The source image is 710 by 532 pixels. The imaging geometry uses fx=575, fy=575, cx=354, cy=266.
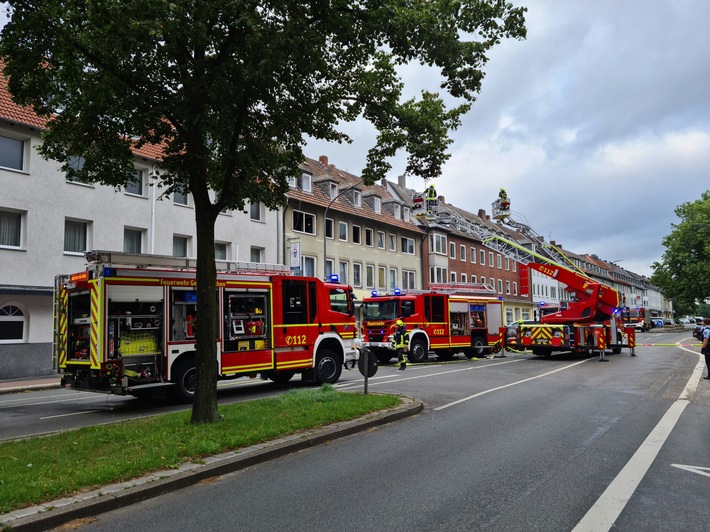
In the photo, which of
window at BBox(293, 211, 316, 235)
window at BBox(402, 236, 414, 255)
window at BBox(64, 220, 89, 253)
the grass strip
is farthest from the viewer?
window at BBox(402, 236, 414, 255)

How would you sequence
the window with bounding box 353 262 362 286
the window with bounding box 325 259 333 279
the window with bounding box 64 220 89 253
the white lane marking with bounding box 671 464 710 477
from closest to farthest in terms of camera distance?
the white lane marking with bounding box 671 464 710 477 → the window with bounding box 64 220 89 253 → the window with bounding box 325 259 333 279 → the window with bounding box 353 262 362 286

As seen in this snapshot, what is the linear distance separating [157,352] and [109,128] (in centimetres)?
444

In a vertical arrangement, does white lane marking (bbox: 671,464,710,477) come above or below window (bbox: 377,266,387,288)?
below

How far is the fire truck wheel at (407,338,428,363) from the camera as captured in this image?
22.3 m

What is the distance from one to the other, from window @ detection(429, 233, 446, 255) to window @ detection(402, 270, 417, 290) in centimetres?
327

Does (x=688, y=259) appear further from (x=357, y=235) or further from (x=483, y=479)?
(x=483, y=479)

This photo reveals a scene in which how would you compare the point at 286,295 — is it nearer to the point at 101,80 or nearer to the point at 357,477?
the point at 101,80

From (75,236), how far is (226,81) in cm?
1751

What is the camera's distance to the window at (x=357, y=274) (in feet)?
125

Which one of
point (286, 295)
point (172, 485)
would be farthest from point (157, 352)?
point (172, 485)

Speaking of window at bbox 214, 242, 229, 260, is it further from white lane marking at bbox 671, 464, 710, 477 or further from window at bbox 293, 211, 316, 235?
white lane marking at bbox 671, 464, 710, 477

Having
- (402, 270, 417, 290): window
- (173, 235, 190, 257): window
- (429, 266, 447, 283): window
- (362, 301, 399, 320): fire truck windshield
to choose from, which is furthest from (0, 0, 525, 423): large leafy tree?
(429, 266, 447, 283): window

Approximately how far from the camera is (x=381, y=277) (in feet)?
135

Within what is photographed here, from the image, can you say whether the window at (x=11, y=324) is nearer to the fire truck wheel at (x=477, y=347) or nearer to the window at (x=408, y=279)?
the fire truck wheel at (x=477, y=347)
